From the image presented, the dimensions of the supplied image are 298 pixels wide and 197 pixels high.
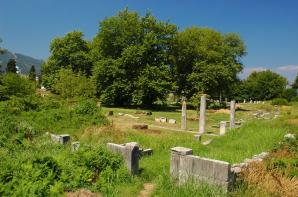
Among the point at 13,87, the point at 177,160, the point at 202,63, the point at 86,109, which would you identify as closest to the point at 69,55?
the point at 202,63

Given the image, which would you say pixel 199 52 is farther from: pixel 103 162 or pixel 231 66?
pixel 103 162

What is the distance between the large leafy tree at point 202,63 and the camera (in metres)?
47.2

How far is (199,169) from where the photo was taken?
28.9ft

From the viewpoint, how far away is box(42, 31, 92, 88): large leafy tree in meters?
54.7

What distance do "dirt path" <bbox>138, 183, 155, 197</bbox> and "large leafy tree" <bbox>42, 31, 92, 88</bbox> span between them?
45584mm

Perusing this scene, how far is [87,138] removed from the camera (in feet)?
55.7

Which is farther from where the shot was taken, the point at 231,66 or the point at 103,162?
the point at 231,66

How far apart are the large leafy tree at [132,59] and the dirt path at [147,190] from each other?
107 ft

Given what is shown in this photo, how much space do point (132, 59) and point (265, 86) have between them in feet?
157

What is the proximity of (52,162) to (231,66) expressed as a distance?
1759 inches

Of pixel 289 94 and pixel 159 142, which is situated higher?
pixel 289 94

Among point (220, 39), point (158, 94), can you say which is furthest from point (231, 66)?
point (158, 94)

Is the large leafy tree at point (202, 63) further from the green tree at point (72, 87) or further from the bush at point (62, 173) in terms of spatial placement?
the bush at point (62, 173)

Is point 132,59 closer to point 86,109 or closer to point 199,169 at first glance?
point 86,109
